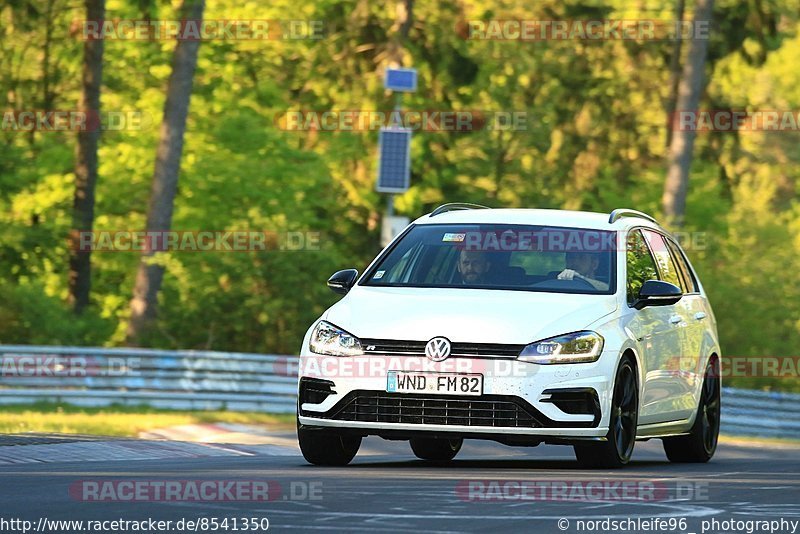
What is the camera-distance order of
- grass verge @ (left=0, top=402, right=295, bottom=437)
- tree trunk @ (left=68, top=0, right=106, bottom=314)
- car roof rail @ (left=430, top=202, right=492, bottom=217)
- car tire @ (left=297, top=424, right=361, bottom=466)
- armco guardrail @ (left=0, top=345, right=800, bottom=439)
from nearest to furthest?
car tire @ (left=297, top=424, right=361, bottom=466)
car roof rail @ (left=430, top=202, right=492, bottom=217)
grass verge @ (left=0, top=402, right=295, bottom=437)
armco guardrail @ (left=0, top=345, right=800, bottom=439)
tree trunk @ (left=68, top=0, right=106, bottom=314)

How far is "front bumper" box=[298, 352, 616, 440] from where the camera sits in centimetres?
1161

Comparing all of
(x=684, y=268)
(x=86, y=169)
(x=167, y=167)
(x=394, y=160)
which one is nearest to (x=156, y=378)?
(x=394, y=160)

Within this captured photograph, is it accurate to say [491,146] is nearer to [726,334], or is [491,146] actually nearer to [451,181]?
[451,181]

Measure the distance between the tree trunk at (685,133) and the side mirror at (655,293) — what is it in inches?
920

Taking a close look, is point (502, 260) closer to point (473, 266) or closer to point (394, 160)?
point (473, 266)

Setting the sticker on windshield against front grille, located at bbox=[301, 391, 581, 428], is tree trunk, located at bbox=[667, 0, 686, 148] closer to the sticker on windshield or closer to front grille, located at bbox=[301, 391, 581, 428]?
the sticker on windshield

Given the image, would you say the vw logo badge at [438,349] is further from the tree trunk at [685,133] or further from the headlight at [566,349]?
the tree trunk at [685,133]

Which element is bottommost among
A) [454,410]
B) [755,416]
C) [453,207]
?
[755,416]

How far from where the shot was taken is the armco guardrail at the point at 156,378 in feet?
85.4

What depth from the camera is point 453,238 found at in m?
13.3

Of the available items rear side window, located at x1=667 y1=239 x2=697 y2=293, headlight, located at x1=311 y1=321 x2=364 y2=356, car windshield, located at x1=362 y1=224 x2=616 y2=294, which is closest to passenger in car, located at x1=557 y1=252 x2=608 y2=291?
car windshield, located at x1=362 y1=224 x2=616 y2=294

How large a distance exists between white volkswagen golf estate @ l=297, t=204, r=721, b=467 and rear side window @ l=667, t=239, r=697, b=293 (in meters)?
1.07

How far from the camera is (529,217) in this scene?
13.5 meters

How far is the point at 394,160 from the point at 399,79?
60.3 inches
